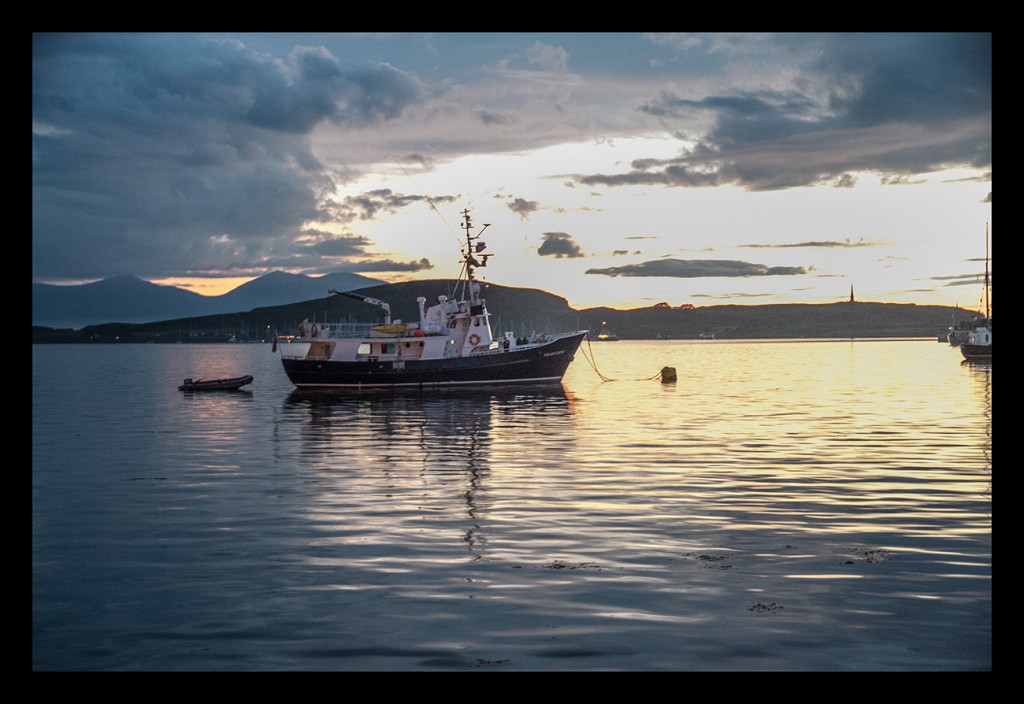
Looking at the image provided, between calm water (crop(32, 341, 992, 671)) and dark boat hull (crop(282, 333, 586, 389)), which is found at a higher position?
dark boat hull (crop(282, 333, 586, 389))

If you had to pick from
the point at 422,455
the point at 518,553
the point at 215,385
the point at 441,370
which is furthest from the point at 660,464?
the point at 215,385

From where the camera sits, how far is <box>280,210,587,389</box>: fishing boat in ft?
243

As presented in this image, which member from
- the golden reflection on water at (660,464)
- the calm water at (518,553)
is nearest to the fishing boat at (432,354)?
the golden reflection on water at (660,464)

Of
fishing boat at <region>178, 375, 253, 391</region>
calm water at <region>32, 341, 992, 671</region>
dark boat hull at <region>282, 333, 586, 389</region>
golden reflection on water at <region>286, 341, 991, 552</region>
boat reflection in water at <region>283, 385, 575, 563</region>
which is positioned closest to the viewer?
calm water at <region>32, 341, 992, 671</region>

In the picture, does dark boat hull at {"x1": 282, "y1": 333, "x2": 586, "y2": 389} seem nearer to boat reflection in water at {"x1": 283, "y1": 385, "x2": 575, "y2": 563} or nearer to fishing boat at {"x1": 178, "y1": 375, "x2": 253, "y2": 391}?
boat reflection in water at {"x1": 283, "y1": 385, "x2": 575, "y2": 563}

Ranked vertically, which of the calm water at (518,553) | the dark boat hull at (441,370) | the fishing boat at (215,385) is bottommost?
the calm water at (518,553)

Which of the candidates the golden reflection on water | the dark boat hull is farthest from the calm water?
the dark boat hull

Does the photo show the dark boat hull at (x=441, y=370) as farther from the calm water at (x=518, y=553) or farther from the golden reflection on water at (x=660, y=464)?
the calm water at (x=518, y=553)

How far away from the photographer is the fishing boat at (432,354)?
74188 mm

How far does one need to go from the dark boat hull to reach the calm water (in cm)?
3463

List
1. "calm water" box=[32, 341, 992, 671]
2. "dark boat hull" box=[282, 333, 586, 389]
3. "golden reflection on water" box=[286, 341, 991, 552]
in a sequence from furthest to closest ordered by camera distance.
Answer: "dark boat hull" box=[282, 333, 586, 389] < "golden reflection on water" box=[286, 341, 991, 552] < "calm water" box=[32, 341, 992, 671]

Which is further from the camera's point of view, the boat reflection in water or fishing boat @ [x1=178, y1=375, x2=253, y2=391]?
fishing boat @ [x1=178, y1=375, x2=253, y2=391]

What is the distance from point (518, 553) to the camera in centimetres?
1630
